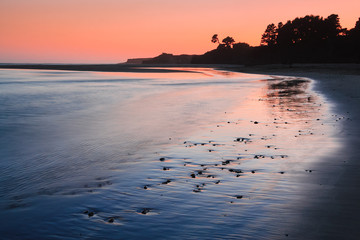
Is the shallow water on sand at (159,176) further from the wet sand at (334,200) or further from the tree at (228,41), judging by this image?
the tree at (228,41)

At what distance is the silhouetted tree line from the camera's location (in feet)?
265

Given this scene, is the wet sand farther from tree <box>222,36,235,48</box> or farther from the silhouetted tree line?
tree <box>222,36,235,48</box>

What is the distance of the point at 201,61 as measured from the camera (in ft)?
618

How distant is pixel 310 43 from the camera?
95062 mm

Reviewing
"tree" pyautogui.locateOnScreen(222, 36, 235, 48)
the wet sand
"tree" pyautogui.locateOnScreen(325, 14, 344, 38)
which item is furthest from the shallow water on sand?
"tree" pyautogui.locateOnScreen(222, 36, 235, 48)

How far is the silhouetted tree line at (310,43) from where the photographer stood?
80.7 m

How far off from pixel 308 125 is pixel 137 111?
9209 mm

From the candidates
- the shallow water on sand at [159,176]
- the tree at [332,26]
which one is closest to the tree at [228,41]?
the tree at [332,26]

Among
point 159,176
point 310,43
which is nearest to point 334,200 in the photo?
point 159,176

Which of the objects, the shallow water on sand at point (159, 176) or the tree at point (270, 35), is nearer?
the shallow water on sand at point (159, 176)

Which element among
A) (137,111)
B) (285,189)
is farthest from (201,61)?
(285,189)

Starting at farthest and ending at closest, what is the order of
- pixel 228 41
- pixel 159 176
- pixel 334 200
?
pixel 228 41 → pixel 159 176 → pixel 334 200

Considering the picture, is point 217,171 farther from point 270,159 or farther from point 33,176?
point 33,176

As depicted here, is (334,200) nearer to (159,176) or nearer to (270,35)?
(159,176)
